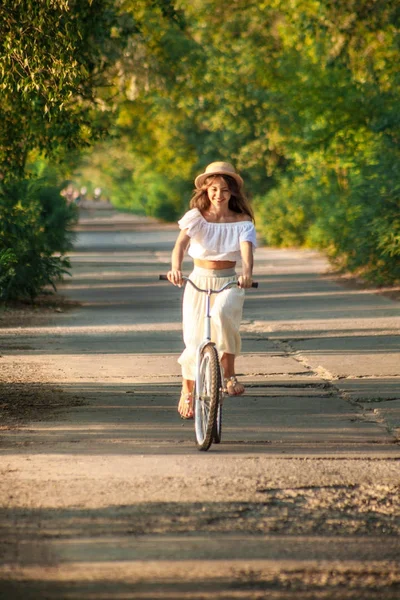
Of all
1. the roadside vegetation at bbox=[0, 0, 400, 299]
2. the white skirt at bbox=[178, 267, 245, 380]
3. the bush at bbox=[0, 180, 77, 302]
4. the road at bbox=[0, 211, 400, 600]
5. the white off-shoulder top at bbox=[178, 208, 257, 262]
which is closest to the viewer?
the road at bbox=[0, 211, 400, 600]

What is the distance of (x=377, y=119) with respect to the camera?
78.6 ft

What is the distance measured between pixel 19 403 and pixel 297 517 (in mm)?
4181

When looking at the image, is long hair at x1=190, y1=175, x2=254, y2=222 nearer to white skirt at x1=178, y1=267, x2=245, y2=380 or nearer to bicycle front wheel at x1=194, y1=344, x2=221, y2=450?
white skirt at x1=178, y1=267, x2=245, y2=380

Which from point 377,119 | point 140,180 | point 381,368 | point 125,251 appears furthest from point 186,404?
point 140,180

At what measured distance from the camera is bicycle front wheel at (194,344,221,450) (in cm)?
775

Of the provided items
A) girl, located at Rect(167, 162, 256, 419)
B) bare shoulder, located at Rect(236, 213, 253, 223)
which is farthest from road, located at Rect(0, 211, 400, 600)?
bare shoulder, located at Rect(236, 213, 253, 223)

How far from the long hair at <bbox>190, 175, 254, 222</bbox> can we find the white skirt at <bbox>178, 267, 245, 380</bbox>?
438 mm

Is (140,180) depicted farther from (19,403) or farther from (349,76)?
(19,403)

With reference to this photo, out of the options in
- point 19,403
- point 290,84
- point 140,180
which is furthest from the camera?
point 140,180

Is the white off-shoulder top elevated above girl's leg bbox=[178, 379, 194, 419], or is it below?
above

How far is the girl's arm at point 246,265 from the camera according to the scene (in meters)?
8.02

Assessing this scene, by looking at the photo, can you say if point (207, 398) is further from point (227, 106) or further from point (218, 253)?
point (227, 106)

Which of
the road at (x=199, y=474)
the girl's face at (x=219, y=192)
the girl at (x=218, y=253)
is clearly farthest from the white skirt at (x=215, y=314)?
the road at (x=199, y=474)

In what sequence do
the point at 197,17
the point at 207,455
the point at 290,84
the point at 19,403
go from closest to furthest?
the point at 207,455
the point at 19,403
the point at 290,84
the point at 197,17
